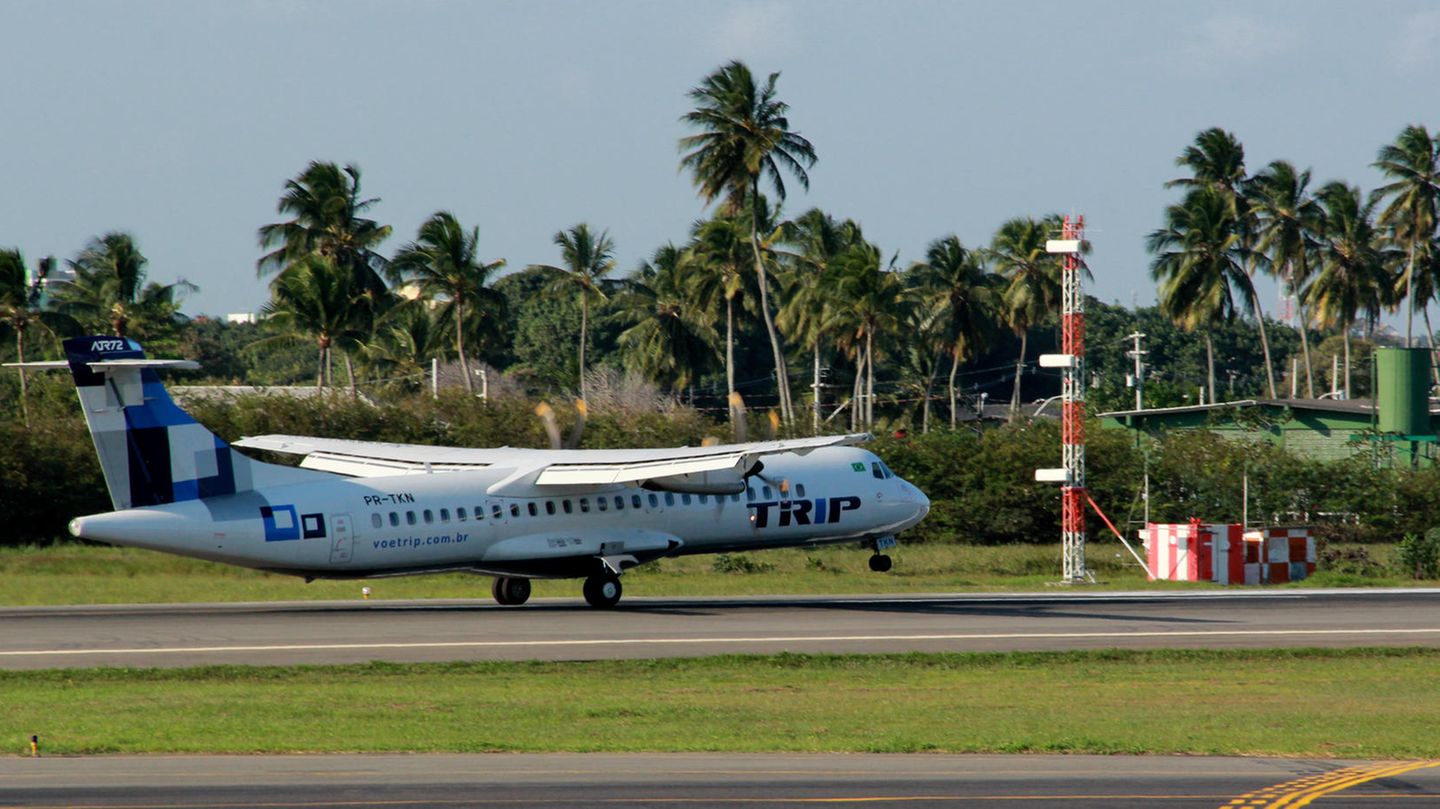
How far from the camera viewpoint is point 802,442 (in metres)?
31.8

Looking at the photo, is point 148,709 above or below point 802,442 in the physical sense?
below

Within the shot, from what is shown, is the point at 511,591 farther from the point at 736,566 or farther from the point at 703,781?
the point at 703,781

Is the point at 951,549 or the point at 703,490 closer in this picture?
the point at 703,490

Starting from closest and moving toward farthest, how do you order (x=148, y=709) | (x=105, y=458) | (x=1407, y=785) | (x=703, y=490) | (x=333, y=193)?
1. (x=1407, y=785)
2. (x=148, y=709)
3. (x=105, y=458)
4. (x=703, y=490)
5. (x=333, y=193)

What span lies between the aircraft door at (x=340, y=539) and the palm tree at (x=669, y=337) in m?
64.5

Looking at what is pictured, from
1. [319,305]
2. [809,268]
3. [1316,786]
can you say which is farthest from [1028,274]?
[1316,786]

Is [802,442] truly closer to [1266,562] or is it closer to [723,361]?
[1266,562]

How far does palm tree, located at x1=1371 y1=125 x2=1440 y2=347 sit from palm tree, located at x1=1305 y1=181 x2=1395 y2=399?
1291mm

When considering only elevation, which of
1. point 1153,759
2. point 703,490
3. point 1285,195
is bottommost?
point 1153,759

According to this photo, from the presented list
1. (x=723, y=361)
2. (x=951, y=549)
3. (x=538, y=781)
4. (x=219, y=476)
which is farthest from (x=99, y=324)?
(x=538, y=781)

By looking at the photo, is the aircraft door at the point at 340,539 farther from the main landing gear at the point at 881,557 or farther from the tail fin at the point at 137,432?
the main landing gear at the point at 881,557

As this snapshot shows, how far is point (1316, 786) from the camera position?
52.6 feet

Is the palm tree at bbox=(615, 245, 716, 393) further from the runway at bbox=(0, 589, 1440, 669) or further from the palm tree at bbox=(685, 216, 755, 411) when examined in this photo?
→ the runway at bbox=(0, 589, 1440, 669)

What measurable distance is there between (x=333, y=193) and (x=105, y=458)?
49.4 metres
